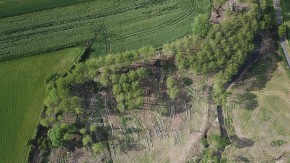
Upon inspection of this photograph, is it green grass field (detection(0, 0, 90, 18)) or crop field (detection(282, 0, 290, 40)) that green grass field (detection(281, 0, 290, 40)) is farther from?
green grass field (detection(0, 0, 90, 18))

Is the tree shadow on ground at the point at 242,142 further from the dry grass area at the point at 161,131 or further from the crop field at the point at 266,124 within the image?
the dry grass area at the point at 161,131

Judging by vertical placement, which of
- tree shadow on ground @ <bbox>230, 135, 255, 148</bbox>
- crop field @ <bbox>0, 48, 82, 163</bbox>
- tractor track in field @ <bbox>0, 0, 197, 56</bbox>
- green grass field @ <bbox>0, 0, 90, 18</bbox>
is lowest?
tree shadow on ground @ <bbox>230, 135, 255, 148</bbox>

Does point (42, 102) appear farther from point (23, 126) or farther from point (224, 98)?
point (224, 98)

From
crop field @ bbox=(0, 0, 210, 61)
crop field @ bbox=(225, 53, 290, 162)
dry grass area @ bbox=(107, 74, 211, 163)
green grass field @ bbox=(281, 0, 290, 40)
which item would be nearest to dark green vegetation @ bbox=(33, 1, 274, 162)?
dry grass area @ bbox=(107, 74, 211, 163)

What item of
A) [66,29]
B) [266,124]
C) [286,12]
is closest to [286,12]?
[286,12]

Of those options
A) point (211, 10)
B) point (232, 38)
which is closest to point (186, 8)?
point (211, 10)
